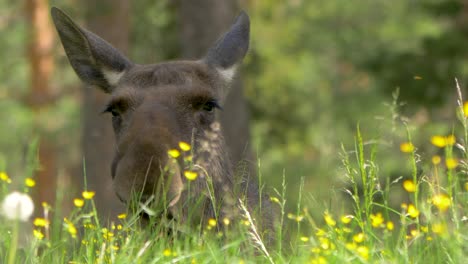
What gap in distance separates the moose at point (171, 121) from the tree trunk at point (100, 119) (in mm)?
10490

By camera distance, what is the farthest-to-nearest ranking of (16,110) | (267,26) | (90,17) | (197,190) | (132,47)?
1. (16,110)
2. (267,26)
3. (132,47)
4. (90,17)
5. (197,190)

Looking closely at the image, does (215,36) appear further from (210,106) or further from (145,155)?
(145,155)

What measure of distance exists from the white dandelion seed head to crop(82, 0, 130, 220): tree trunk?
15002 mm

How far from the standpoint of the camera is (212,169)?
26.2 feet

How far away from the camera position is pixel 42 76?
107 ft

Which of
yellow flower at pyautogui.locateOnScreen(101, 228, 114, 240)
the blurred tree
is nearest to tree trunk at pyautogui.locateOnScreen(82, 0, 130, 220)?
A: the blurred tree

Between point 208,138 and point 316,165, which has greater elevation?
point 208,138

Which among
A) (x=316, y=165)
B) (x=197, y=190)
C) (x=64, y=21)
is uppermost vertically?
(x=64, y=21)

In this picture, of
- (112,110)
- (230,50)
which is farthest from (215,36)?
(112,110)

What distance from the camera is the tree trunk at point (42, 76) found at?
3158 centimetres

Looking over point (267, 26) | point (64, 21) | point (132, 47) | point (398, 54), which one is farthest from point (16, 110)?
point (64, 21)

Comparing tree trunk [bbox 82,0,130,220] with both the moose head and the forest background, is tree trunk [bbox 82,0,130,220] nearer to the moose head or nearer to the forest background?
the forest background

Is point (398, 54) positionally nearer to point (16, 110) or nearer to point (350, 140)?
point (350, 140)

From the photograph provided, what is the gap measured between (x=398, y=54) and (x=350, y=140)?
10464 millimetres
